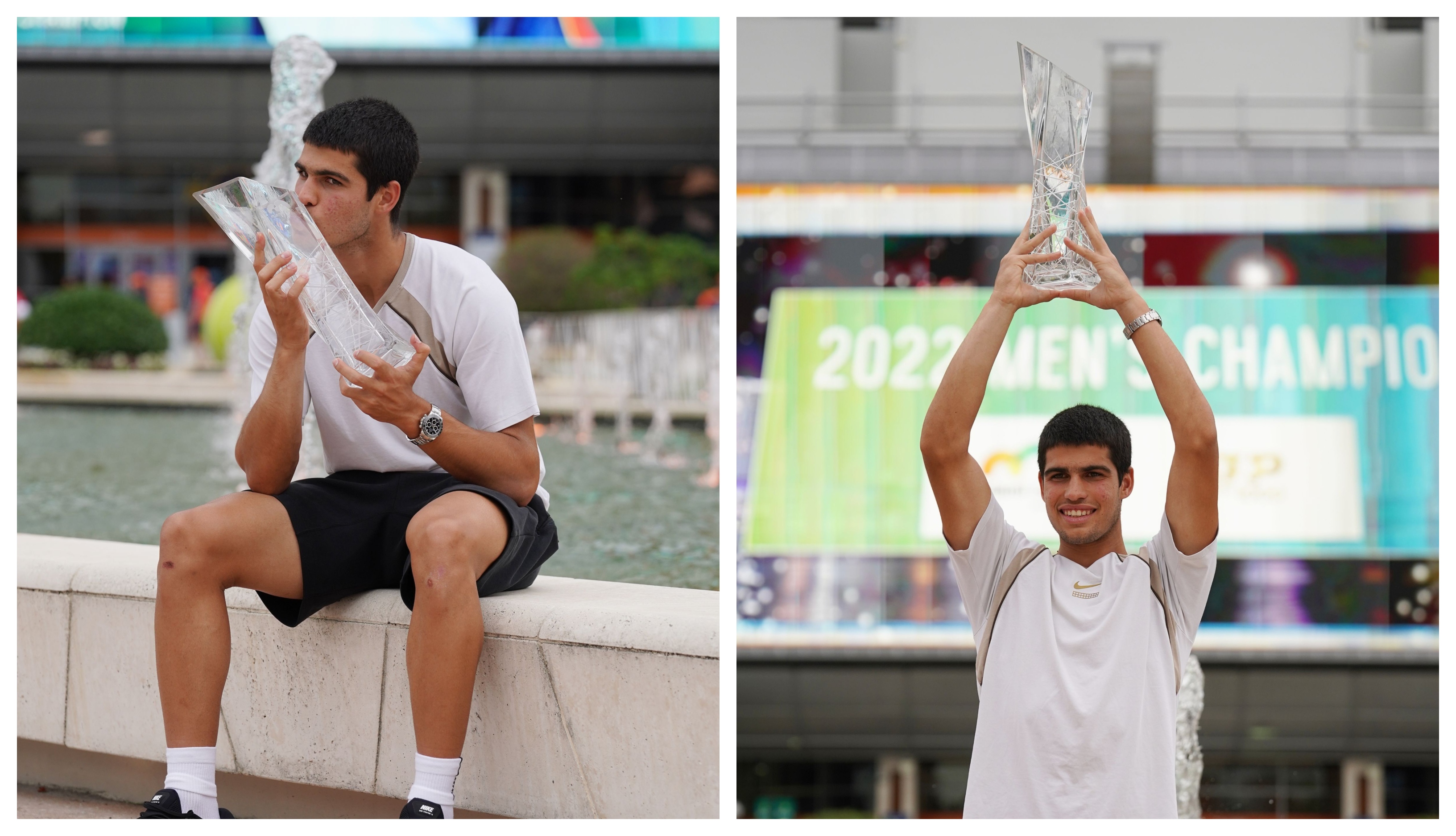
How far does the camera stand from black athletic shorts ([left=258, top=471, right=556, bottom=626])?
2.37 meters

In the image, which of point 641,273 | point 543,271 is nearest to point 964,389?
point 641,273

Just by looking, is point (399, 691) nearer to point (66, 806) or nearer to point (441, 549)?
point (441, 549)

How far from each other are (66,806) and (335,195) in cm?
144

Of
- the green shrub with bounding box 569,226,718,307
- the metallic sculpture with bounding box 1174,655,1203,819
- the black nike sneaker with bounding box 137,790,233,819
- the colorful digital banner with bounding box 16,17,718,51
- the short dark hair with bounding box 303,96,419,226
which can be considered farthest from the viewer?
the colorful digital banner with bounding box 16,17,718,51

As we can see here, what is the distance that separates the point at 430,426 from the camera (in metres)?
2.27

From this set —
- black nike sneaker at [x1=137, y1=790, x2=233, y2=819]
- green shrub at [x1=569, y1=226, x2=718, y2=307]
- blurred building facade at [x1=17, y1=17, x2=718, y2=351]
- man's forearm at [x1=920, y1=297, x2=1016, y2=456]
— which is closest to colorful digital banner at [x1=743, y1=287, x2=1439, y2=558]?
man's forearm at [x1=920, y1=297, x2=1016, y2=456]

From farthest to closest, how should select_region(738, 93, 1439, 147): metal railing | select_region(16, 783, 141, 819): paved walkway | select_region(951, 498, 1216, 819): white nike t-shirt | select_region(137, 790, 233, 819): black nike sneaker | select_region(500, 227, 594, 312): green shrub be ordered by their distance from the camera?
select_region(500, 227, 594, 312): green shrub, select_region(738, 93, 1439, 147): metal railing, select_region(16, 783, 141, 819): paved walkway, select_region(137, 790, 233, 819): black nike sneaker, select_region(951, 498, 1216, 819): white nike t-shirt

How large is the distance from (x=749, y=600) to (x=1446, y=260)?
6.22 meters

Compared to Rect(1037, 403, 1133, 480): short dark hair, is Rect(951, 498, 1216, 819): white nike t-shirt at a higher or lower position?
lower

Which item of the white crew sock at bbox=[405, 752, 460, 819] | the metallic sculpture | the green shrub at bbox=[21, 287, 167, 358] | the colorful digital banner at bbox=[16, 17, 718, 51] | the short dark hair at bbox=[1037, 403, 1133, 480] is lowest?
the metallic sculpture

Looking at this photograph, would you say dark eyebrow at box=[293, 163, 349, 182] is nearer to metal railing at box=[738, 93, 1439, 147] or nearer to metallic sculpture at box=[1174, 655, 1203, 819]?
metallic sculpture at box=[1174, 655, 1203, 819]

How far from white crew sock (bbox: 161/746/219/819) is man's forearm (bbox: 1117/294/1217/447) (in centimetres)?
161
